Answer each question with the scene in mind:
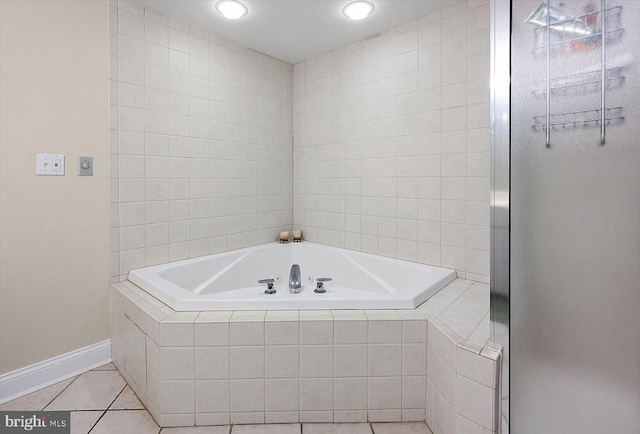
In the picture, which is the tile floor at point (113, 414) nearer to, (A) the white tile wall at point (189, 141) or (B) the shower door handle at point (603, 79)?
(A) the white tile wall at point (189, 141)

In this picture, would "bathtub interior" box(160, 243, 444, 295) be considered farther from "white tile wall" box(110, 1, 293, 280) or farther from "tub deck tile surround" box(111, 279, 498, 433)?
"tub deck tile surround" box(111, 279, 498, 433)

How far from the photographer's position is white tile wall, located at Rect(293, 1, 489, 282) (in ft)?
6.35

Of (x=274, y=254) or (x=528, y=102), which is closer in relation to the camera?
(x=528, y=102)

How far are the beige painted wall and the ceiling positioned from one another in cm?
52

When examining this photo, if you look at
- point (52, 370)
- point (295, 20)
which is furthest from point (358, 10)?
point (52, 370)

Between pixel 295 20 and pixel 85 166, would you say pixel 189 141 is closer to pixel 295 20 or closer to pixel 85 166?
pixel 85 166

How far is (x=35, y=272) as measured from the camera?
1.65 metres

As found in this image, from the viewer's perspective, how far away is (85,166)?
1.81 metres

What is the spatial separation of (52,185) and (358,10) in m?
2.06

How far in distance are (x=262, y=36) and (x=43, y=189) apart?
173 centimetres

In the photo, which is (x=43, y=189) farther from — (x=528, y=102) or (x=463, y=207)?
(x=463, y=207)

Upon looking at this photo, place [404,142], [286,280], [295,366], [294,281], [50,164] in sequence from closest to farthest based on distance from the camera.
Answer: [295,366]
[50,164]
[294,281]
[404,142]
[286,280]

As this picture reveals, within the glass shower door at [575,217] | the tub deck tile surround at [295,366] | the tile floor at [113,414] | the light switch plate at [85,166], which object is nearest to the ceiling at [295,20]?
the light switch plate at [85,166]

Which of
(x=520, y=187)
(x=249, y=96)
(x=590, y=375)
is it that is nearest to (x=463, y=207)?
(x=520, y=187)
